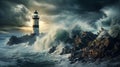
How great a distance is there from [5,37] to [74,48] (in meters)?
1.95

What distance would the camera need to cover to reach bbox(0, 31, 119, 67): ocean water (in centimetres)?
1323

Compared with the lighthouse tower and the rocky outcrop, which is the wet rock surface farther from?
the lighthouse tower

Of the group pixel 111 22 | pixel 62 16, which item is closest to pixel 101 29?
pixel 111 22

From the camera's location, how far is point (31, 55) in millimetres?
13359

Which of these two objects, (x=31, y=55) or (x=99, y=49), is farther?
(x=31, y=55)

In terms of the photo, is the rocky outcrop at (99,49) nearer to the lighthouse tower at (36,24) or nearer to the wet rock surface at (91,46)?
the wet rock surface at (91,46)

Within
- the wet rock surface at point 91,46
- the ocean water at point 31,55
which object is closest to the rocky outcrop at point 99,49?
the wet rock surface at point 91,46

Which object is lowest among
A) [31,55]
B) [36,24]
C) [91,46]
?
[31,55]

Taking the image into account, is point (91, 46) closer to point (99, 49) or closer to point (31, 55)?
point (99, 49)

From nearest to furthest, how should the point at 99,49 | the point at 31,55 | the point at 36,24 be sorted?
the point at 99,49 < the point at 31,55 < the point at 36,24

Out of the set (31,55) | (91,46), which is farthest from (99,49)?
(31,55)

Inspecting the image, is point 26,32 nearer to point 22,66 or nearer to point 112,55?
point 22,66

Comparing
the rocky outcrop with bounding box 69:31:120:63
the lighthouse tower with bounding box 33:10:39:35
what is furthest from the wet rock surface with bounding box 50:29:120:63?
the lighthouse tower with bounding box 33:10:39:35

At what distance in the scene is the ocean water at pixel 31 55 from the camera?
43.4 ft
